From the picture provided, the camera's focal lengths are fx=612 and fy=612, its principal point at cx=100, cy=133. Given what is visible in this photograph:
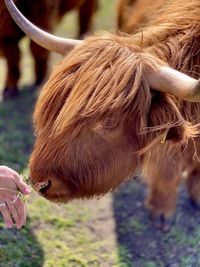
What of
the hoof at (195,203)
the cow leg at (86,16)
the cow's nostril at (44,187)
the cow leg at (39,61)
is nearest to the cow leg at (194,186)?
the hoof at (195,203)

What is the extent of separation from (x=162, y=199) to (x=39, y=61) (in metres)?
2.11

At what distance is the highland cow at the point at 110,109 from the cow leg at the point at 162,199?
849mm

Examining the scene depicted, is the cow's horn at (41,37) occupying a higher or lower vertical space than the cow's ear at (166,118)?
higher

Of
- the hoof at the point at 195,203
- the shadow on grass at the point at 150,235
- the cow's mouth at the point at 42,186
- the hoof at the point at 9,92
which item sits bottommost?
the hoof at the point at 9,92

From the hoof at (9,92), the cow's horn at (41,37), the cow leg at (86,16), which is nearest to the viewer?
the cow's horn at (41,37)

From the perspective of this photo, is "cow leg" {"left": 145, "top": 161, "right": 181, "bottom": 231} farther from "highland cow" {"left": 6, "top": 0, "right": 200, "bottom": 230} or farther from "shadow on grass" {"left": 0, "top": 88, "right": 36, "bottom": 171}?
"shadow on grass" {"left": 0, "top": 88, "right": 36, "bottom": 171}

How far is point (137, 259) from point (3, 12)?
7.18 ft

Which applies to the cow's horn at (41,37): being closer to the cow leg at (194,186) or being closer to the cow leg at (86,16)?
the cow leg at (194,186)

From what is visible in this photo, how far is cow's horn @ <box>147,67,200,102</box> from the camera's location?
9.18 feet

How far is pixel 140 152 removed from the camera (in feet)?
10.3

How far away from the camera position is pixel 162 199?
14.2 ft

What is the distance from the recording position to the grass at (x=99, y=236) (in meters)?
3.92

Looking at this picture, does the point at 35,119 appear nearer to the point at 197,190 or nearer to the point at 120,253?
the point at 120,253

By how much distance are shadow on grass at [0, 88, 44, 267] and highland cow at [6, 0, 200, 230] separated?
70cm
